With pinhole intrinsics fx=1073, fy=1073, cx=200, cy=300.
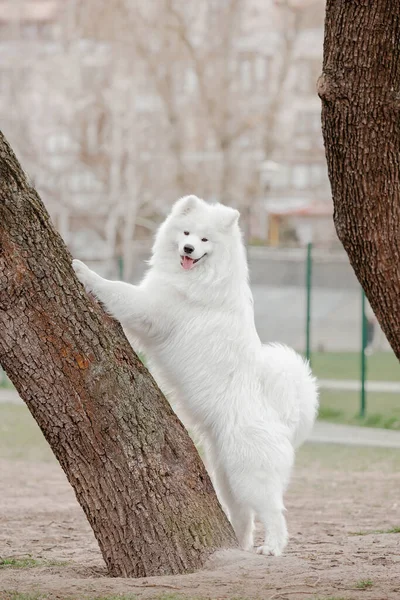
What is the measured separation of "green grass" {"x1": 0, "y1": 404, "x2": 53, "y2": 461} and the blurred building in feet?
72.1

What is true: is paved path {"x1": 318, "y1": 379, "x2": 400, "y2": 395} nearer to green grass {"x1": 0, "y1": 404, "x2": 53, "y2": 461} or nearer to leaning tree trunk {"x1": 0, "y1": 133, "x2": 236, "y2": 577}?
green grass {"x1": 0, "y1": 404, "x2": 53, "y2": 461}

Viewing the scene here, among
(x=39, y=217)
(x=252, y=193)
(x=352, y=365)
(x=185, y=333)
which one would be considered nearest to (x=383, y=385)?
(x=352, y=365)

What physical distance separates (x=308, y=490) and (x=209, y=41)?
3384 centimetres

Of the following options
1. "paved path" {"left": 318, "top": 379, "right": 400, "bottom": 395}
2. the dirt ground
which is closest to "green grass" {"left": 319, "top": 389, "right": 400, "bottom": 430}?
"paved path" {"left": 318, "top": 379, "right": 400, "bottom": 395}

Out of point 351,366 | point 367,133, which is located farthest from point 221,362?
point 351,366

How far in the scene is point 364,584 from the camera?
545 centimetres

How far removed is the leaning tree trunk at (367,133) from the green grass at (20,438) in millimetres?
8644

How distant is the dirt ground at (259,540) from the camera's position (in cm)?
536

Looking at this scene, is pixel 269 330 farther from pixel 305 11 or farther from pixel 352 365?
pixel 305 11

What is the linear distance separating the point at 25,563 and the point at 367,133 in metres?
3.32

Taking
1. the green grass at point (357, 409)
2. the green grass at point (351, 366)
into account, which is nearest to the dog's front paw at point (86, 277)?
the green grass at point (357, 409)

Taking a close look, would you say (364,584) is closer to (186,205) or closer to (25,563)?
(25,563)

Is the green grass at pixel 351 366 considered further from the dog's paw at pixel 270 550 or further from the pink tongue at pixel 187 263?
the dog's paw at pixel 270 550

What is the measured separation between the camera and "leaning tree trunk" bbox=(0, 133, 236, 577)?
220 inches
